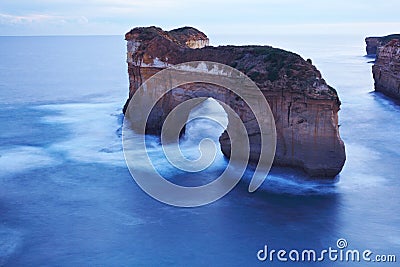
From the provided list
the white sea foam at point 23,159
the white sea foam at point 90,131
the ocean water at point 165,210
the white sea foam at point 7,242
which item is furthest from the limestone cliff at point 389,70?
the white sea foam at point 7,242

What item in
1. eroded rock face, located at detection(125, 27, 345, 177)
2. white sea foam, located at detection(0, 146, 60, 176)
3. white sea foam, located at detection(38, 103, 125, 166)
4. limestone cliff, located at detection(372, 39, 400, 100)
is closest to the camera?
eroded rock face, located at detection(125, 27, 345, 177)

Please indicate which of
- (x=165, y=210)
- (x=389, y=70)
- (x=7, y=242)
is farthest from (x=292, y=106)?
(x=389, y=70)

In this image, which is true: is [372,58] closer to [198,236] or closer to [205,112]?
[205,112]

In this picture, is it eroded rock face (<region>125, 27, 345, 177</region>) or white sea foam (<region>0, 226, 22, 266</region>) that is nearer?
white sea foam (<region>0, 226, 22, 266</region>)

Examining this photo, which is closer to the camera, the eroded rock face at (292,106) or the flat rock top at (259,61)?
the eroded rock face at (292,106)

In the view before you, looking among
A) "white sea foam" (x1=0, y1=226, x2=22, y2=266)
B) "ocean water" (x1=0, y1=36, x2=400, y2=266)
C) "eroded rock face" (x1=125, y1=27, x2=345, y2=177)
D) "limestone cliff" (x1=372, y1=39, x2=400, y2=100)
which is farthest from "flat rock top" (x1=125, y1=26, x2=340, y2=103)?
"limestone cliff" (x1=372, y1=39, x2=400, y2=100)

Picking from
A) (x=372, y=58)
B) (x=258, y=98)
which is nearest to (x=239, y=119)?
(x=258, y=98)

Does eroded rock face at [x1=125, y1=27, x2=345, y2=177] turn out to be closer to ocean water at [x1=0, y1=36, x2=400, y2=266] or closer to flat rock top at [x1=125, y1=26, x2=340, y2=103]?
flat rock top at [x1=125, y1=26, x2=340, y2=103]

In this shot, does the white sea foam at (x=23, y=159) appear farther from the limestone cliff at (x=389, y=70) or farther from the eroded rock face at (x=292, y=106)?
the limestone cliff at (x=389, y=70)
